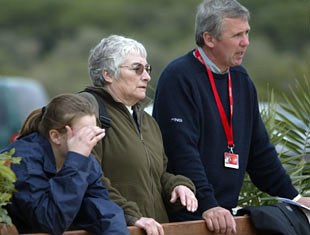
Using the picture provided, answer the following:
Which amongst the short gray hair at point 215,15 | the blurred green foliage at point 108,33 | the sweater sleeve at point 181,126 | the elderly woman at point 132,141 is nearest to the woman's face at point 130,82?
the elderly woman at point 132,141

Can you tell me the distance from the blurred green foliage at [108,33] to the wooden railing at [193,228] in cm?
1917

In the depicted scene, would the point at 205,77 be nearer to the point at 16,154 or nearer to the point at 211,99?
the point at 211,99

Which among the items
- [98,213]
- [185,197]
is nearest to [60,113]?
[98,213]

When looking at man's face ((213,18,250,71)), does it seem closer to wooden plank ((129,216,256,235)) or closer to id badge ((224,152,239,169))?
id badge ((224,152,239,169))

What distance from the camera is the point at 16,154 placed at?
463cm

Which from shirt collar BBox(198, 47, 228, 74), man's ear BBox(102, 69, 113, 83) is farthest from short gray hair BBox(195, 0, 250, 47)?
man's ear BBox(102, 69, 113, 83)

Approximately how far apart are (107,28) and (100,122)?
989 inches

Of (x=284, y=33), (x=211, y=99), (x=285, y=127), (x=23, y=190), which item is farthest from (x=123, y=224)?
(x=284, y=33)

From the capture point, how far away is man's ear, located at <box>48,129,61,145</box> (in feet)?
15.5

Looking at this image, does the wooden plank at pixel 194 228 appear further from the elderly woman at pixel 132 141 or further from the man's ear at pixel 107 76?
the man's ear at pixel 107 76

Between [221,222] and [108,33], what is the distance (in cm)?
2418

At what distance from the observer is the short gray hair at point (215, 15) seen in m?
5.88

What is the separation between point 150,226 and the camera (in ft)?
16.2

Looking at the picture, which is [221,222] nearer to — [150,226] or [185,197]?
[185,197]
